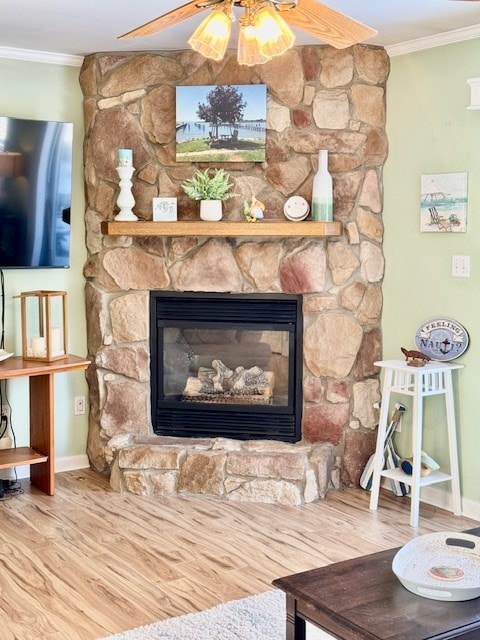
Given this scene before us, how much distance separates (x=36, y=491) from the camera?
4.45 m

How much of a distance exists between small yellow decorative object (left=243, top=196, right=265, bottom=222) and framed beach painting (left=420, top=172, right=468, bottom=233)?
2.65 ft

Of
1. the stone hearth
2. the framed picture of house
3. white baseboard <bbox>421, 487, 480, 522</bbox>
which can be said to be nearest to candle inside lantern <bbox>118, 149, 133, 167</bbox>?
the framed picture of house

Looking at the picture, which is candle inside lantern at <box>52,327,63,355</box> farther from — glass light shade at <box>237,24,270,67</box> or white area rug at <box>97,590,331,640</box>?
glass light shade at <box>237,24,270,67</box>

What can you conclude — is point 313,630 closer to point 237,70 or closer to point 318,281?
point 318,281

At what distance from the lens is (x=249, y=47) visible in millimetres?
2498

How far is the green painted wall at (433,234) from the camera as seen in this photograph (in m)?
4.04

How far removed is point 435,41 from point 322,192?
35.3 inches

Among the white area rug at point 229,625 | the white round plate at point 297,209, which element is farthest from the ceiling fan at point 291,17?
the white area rug at point 229,625

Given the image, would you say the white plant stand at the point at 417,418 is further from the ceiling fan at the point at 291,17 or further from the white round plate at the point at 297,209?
the ceiling fan at the point at 291,17

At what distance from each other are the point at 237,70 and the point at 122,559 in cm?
249

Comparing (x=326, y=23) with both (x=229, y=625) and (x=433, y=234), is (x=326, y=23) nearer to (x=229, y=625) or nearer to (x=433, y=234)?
(x=433, y=234)

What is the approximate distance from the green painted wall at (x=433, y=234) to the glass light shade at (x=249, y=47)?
1.77m

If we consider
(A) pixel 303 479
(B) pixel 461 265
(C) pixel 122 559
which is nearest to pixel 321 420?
(A) pixel 303 479

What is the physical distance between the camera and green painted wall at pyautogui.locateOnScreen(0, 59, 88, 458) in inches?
179
